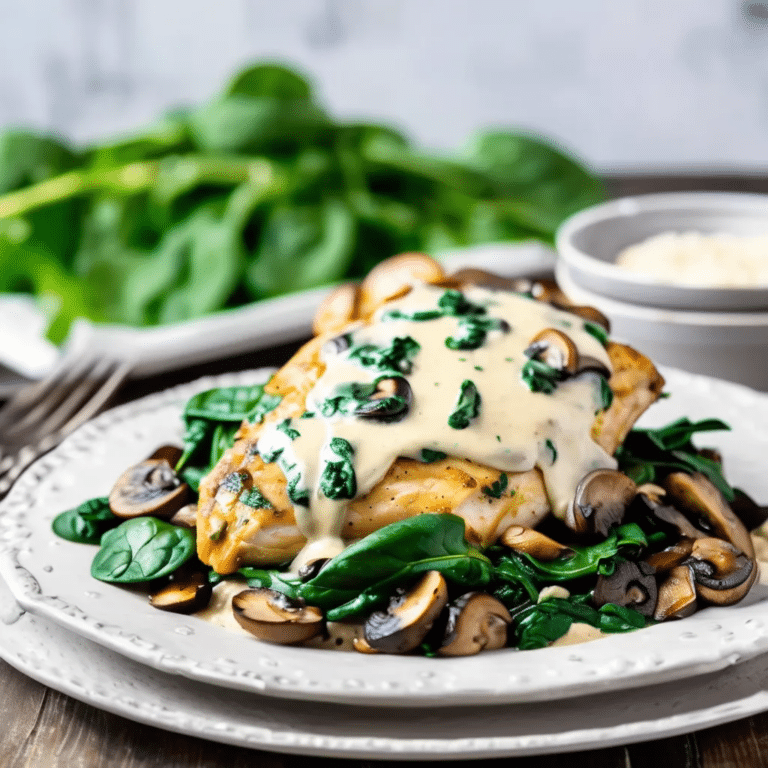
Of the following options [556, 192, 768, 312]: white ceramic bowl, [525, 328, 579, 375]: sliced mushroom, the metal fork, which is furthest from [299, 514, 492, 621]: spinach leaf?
[556, 192, 768, 312]: white ceramic bowl

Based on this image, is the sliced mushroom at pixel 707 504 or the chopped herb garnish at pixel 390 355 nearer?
the sliced mushroom at pixel 707 504

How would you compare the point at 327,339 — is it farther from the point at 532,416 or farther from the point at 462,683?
the point at 462,683

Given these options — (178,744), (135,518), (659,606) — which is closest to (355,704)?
(178,744)

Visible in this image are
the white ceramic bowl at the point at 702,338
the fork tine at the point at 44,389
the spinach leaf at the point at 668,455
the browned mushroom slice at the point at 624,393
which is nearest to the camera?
the browned mushroom slice at the point at 624,393

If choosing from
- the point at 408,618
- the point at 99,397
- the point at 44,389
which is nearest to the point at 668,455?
the point at 408,618

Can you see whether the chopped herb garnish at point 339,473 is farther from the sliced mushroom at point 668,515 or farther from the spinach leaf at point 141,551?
the sliced mushroom at point 668,515

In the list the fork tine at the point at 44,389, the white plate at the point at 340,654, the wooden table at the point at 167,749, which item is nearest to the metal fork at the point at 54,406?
the fork tine at the point at 44,389

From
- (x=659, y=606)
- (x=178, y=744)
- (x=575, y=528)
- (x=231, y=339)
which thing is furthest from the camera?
(x=231, y=339)
